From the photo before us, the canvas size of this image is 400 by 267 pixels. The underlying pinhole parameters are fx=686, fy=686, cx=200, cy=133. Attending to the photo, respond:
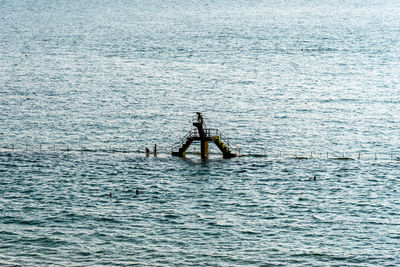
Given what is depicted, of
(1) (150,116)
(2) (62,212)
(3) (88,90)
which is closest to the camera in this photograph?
A: (2) (62,212)

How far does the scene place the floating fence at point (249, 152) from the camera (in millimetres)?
110500

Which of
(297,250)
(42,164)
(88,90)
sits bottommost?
(297,250)

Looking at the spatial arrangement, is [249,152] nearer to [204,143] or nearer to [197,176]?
[204,143]

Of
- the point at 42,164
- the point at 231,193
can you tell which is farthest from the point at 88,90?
the point at 231,193

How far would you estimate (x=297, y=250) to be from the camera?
70875 millimetres

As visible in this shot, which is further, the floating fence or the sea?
the floating fence

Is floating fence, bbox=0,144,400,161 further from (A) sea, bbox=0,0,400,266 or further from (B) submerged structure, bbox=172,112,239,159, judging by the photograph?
(B) submerged structure, bbox=172,112,239,159

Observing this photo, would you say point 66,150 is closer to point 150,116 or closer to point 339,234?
point 150,116

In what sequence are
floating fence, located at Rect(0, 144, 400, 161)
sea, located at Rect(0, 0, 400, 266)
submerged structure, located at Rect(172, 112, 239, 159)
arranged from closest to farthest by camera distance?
sea, located at Rect(0, 0, 400, 266)
submerged structure, located at Rect(172, 112, 239, 159)
floating fence, located at Rect(0, 144, 400, 161)

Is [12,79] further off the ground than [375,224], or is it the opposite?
[12,79]

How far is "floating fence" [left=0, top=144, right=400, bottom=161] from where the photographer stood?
110 m

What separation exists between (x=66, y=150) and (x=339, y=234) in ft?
178

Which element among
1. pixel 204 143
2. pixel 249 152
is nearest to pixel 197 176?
pixel 204 143

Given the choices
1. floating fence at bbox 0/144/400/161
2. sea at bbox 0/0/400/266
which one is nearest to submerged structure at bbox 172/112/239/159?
sea at bbox 0/0/400/266
